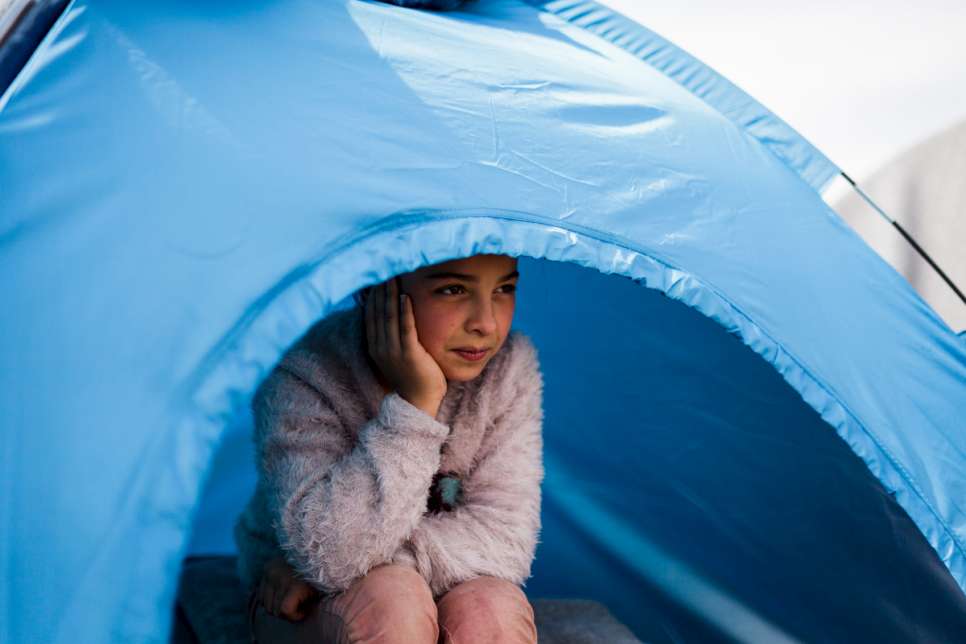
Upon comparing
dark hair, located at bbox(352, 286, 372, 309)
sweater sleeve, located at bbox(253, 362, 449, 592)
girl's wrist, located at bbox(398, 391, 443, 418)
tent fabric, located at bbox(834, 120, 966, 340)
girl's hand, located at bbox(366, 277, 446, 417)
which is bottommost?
sweater sleeve, located at bbox(253, 362, 449, 592)

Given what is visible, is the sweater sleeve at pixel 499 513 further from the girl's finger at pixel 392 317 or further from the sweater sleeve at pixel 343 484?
the girl's finger at pixel 392 317

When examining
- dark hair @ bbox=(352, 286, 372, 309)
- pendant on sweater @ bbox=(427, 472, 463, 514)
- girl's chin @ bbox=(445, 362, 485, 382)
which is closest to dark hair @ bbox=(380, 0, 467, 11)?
dark hair @ bbox=(352, 286, 372, 309)

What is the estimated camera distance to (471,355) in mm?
1317

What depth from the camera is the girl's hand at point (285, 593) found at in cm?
128

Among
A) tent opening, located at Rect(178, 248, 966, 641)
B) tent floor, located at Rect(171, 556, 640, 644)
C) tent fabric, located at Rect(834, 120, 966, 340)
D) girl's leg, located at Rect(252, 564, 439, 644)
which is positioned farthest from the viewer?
tent fabric, located at Rect(834, 120, 966, 340)

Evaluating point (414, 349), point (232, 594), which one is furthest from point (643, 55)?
point (232, 594)

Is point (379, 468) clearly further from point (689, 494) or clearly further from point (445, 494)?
point (689, 494)

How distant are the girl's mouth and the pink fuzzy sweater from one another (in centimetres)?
9

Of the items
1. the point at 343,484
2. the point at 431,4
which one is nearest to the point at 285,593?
the point at 343,484

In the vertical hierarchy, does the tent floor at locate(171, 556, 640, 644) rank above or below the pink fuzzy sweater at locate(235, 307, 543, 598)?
below

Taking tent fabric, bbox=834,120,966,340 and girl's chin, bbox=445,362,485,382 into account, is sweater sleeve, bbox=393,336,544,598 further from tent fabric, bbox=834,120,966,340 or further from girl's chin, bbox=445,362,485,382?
tent fabric, bbox=834,120,966,340

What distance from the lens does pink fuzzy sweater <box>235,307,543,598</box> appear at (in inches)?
46.9

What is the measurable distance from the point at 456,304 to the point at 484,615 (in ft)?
1.10

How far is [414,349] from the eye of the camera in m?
1.26
